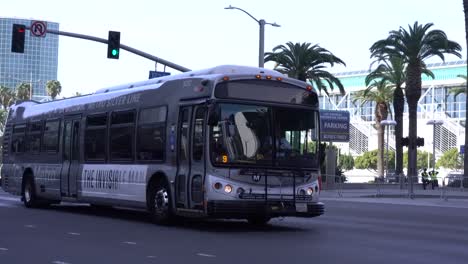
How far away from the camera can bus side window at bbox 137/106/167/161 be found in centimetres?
1627

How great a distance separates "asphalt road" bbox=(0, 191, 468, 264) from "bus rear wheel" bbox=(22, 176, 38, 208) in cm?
190

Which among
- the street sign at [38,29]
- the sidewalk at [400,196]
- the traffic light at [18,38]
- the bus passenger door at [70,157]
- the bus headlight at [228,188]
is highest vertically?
the street sign at [38,29]

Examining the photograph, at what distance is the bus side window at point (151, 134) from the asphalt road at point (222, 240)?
5.23 feet

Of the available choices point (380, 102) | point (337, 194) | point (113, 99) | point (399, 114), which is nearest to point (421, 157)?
point (380, 102)

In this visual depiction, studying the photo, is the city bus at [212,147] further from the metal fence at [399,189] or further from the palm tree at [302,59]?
the palm tree at [302,59]

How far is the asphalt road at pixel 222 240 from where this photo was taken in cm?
1115

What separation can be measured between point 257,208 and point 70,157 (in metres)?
7.28

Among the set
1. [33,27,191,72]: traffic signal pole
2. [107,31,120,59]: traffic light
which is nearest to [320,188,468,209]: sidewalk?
[33,27,191,72]: traffic signal pole

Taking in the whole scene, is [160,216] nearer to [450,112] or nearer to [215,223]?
[215,223]

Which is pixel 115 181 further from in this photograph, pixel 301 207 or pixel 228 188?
pixel 301 207

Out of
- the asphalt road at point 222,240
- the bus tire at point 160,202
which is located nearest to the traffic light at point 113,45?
the asphalt road at point 222,240

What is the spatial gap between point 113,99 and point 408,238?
808 centimetres

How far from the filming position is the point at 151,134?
16641 millimetres

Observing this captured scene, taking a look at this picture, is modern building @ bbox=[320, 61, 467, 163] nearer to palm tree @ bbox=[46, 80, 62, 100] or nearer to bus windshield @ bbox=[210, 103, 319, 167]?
palm tree @ bbox=[46, 80, 62, 100]
